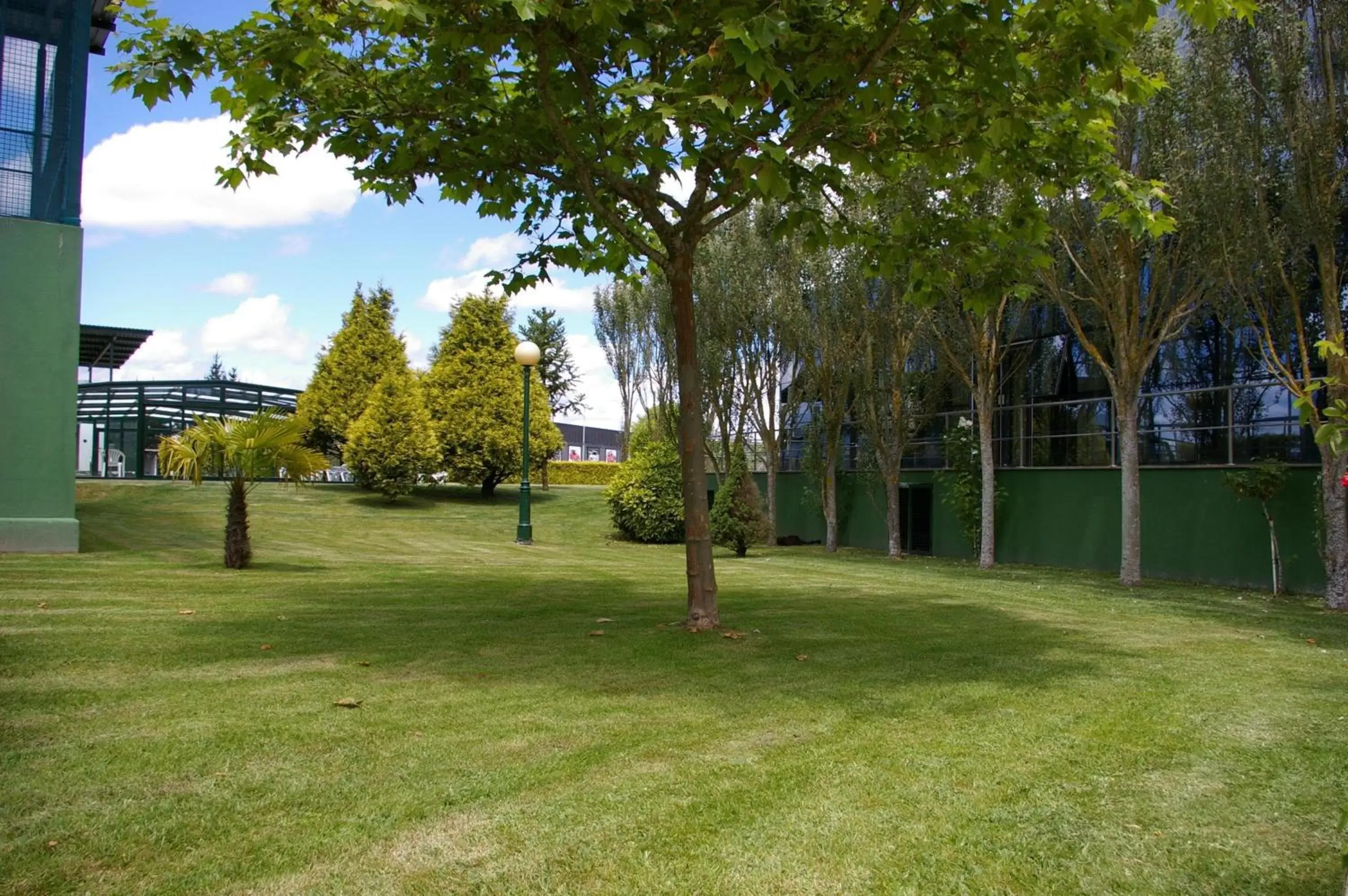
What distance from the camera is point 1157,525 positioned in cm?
1688

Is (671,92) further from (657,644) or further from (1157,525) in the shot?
(1157,525)

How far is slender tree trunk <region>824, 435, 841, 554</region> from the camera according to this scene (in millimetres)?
23891

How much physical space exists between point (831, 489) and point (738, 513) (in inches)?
230

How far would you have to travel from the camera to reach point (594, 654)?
652 cm

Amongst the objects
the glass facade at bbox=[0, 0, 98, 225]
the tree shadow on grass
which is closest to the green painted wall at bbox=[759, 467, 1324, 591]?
the tree shadow on grass

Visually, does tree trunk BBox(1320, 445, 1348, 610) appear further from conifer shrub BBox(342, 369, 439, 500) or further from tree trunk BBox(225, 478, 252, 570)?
conifer shrub BBox(342, 369, 439, 500)

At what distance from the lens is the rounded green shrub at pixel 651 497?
24469mm

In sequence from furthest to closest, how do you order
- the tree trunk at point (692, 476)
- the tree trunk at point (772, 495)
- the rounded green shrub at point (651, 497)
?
the tree trunk at point (772, 495) → the rounded green shrub at point (651, 497) → the tree trunk at point (692, 476)

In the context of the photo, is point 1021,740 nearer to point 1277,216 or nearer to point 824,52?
point 824,52

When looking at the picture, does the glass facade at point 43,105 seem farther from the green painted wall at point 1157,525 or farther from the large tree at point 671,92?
the green painted wall at point 1157,525

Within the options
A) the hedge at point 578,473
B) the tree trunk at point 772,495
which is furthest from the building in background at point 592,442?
the tree trunk at point 772,495

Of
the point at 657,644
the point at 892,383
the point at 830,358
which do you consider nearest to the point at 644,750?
the point at 657,644

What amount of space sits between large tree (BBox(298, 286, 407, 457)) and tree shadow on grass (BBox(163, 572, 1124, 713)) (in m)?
21.3

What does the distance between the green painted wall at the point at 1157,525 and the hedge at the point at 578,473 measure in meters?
19.3
